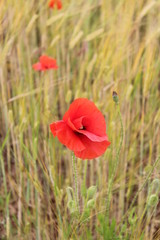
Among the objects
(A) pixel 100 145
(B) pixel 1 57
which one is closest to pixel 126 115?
(B) pixel 1 57

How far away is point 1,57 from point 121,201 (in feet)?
1.70

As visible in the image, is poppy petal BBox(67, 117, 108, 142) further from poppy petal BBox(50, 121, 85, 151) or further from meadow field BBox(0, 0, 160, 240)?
meadow field BBox(0, 0, 160, 240)

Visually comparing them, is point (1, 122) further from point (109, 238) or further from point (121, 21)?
point (109, 238)

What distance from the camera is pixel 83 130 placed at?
679 mm

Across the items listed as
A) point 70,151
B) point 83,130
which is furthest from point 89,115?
point 70,151

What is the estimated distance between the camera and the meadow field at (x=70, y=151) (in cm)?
83

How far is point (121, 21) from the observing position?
4.23ft

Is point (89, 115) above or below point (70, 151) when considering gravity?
above

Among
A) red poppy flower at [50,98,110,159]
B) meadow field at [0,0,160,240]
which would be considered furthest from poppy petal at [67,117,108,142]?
meadow field at [0,0,160,240]

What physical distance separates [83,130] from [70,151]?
15.3 inches

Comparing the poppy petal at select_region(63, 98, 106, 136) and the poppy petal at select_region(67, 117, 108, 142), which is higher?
the poppy petal at select_region(63, 98, 106, 136)

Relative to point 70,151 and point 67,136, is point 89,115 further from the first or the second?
point 70,151

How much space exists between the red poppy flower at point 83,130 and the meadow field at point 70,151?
9 cm

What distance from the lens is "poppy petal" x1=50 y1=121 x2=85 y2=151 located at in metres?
0.63
